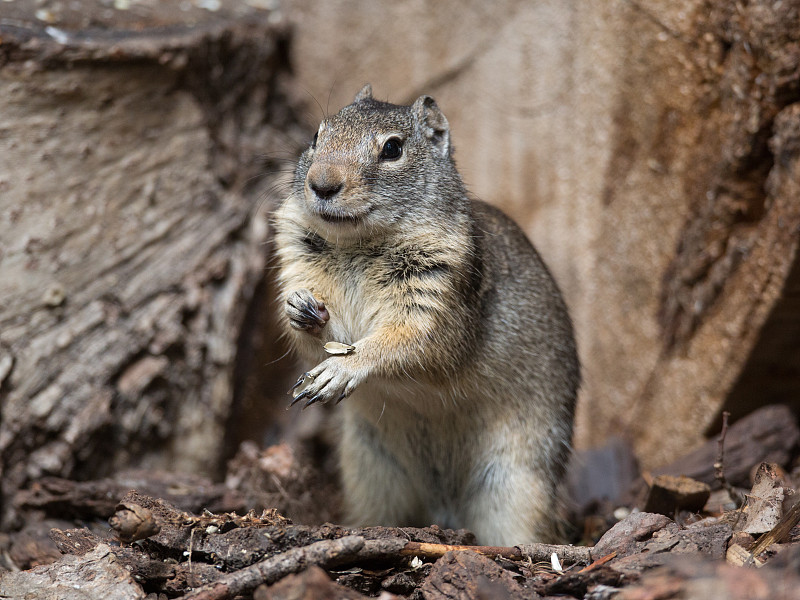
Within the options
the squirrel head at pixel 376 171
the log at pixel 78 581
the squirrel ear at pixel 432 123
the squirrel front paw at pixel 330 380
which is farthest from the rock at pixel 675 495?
the log at pixel 78 581

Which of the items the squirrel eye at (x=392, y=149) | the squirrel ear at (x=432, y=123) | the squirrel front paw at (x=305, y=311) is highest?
the squirrel ear at (x=432, y=123)

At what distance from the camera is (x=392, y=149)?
414 cm

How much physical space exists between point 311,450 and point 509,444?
115 inches

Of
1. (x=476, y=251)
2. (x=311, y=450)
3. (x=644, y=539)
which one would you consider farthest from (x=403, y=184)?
(x=311, y=450)

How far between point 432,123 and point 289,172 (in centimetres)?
107

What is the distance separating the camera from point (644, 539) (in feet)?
11.2

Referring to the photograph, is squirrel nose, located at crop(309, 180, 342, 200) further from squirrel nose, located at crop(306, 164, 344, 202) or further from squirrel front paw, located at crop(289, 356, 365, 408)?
squirrel front paw, located at crop(289, 356, 365, 408)

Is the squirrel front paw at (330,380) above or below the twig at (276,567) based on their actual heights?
above

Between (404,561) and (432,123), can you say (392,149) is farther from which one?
(404,561)

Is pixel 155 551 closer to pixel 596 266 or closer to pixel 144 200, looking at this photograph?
pixel 144 200

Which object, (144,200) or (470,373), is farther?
(144,200)

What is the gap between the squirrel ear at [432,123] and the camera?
444cm

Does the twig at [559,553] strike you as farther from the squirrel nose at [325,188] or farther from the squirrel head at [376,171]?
the squirrel nose at [325,188]

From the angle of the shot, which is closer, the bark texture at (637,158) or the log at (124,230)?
the bark texture at (637,158)
